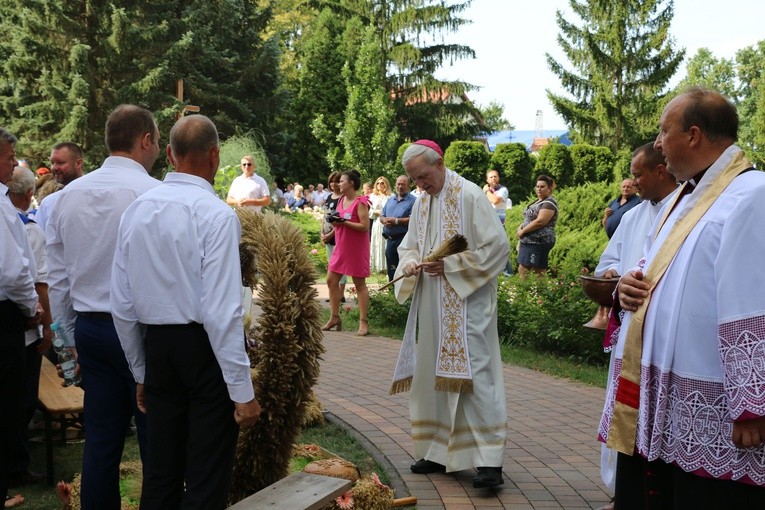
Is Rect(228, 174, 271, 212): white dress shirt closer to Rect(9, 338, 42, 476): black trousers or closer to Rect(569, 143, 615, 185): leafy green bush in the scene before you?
Rect(9, 338, 42, 476): black trousers

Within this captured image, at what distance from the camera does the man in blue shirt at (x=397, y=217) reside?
474 inches

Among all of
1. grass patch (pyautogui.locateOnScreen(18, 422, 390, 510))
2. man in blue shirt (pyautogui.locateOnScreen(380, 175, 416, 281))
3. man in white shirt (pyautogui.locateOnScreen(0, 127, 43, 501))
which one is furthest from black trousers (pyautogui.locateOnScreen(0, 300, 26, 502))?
man in blue shirt (pyautogui.locateOnScreen(380, 175, 416, 281))

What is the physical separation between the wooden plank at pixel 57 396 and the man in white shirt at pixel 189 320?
1.90 metres

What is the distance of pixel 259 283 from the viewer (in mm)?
4648

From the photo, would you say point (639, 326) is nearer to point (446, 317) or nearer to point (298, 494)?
point (298, 494)

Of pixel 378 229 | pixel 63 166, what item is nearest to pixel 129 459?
pixel 63 166

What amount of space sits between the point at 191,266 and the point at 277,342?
114cm

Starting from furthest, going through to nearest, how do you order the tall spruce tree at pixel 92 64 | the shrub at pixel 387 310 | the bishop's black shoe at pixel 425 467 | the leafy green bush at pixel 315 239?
the tall spruce tree at pixel 92 64
the leafy green bush at pixel 315 239
the shrub at pixel 387 310
the bishop's black shoe at pixel 425 467

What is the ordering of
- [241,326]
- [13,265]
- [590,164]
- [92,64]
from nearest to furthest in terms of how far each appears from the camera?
[241,326]
[13,265]
[92,64]
[590,164]

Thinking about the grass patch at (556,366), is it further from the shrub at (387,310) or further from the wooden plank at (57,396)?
the wooden plank at (57,396)

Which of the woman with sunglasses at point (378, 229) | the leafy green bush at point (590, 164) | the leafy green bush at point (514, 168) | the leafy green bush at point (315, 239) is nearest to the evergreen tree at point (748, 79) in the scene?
the leafy green bush at point (590, 164)

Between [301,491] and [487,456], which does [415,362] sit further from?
[301,491]

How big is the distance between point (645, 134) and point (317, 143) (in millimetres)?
16547

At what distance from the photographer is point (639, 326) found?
3184 mm
